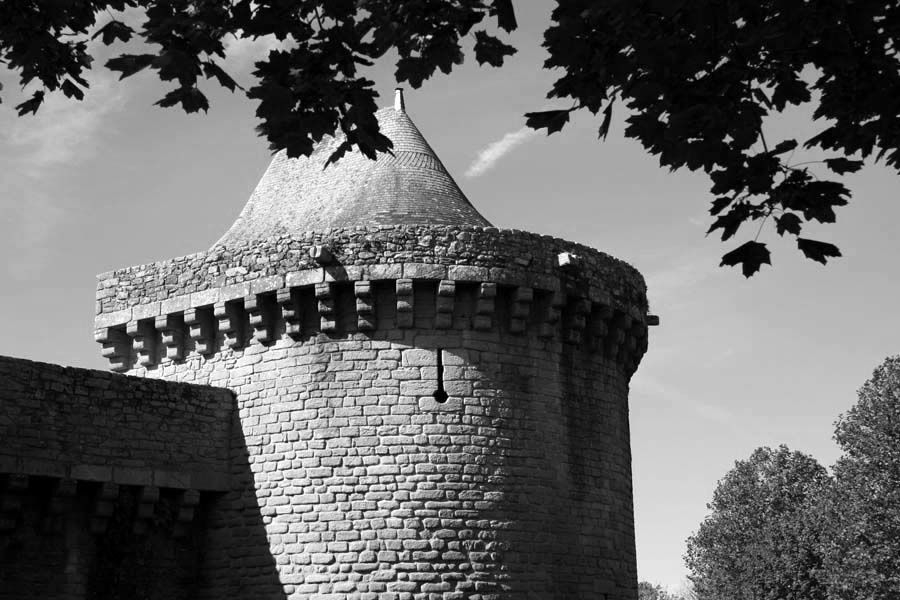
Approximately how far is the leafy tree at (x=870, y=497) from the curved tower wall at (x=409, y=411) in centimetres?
1465

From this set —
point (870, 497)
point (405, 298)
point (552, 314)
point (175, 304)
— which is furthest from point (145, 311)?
point (870, 497)

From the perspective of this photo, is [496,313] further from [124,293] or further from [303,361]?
[124,293]

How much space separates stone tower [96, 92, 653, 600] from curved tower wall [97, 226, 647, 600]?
0.07 feet

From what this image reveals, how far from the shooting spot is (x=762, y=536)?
35.8m

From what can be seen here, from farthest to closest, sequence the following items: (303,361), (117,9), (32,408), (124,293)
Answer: (124,293)
(303,361)
(32,408)
(117,9)

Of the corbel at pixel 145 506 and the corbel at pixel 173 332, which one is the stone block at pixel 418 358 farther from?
the corbel at pixel 145 506

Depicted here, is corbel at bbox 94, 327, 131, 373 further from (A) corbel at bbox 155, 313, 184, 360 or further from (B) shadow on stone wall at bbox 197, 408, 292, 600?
(B) shadow on stone wall at bbox 197, 408, 292, 600

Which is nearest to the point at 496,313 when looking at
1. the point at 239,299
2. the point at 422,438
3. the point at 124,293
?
the point at 422,438

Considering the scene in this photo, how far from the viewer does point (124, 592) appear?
12328mm

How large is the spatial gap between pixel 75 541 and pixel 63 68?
6.06 m

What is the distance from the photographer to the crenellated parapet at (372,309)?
12664 millimetres

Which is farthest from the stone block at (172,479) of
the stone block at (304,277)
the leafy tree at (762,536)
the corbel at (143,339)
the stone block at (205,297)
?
the leafy tree at (762,536)

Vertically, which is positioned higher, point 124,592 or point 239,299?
point 239,299

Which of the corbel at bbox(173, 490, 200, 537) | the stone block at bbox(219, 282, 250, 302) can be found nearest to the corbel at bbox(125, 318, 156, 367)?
the stone block at bbox(219, 282, 250, 302)
